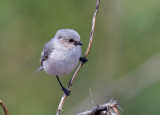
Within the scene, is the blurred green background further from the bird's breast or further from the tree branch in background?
the tree branch in background

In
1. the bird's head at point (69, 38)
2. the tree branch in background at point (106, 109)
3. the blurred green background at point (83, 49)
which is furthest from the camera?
the blurred green background at point (83, 49)

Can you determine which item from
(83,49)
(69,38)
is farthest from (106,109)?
(83,49)

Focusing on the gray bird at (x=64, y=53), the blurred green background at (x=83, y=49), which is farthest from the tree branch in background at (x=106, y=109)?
the blurred green background at (x=83, y=49)

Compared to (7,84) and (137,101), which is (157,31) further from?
(7,84)

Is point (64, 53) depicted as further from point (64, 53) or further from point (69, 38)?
point (69, 38)

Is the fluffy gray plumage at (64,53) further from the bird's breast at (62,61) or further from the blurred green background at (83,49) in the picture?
the blurred green background at (83,49)

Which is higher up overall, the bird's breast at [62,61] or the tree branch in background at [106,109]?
the tree branch in background at [106,109]

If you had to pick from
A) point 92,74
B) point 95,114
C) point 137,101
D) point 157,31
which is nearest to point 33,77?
point 92,74

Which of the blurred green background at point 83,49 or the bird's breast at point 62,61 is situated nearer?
the bird's breast at point 62,61
